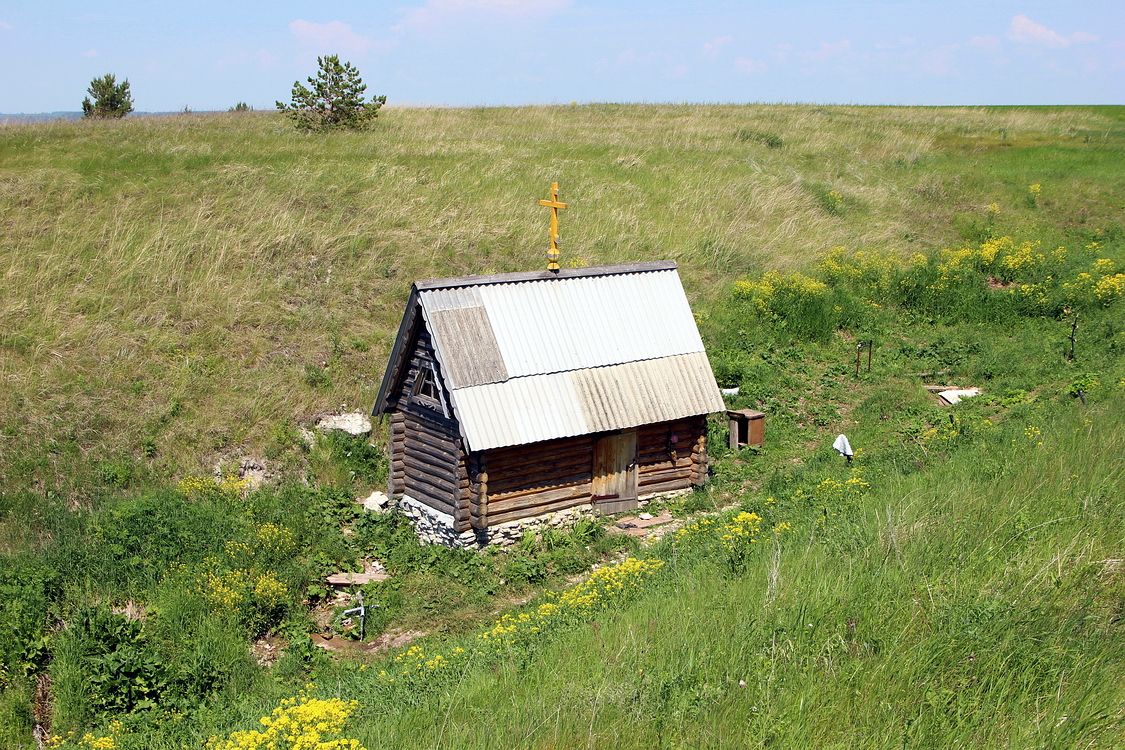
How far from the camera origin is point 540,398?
1816cm

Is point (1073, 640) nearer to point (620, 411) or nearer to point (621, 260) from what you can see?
point (620, 411)

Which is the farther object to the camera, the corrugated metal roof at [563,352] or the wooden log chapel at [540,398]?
the wooden log chapel at [540,398]

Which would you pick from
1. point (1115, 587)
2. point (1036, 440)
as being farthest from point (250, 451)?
point (1115, 587)

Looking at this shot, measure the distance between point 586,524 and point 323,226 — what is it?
16312 millimetres

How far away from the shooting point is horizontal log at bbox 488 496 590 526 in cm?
1812

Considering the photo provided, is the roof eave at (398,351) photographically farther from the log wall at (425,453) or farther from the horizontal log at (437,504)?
the horizontal log at (437,504)

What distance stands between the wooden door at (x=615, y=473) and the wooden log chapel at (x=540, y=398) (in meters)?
0.03

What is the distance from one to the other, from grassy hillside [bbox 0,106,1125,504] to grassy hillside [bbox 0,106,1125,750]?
0.46ft

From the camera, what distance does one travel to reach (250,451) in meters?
21.3

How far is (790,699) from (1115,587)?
332cm

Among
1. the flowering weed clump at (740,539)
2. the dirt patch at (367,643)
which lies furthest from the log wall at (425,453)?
the flowering weed clump at (740,539)

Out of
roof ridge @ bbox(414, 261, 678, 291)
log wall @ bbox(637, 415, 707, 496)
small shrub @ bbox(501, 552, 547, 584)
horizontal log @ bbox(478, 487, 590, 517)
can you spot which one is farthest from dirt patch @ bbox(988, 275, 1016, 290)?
small shrub @ bbox(501, 552, 547, 584)

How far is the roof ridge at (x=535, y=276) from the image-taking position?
1809cm

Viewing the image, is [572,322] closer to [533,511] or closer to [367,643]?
[533,511]
